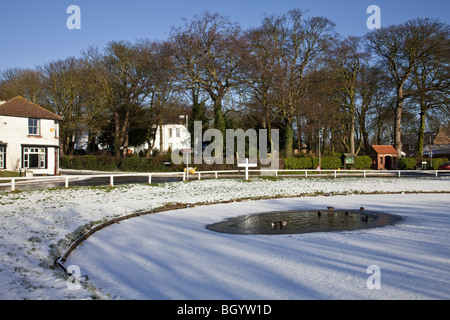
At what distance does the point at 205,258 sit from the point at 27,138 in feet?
124

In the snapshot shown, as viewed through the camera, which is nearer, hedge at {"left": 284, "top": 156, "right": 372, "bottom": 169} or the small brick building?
hedge at {"left": 284, "top": 156, "right": 372, "bottom": 169}

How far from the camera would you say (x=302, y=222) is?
38.3 ft

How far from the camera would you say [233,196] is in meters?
18.9

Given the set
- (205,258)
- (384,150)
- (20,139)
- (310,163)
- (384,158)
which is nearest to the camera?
(205,258)

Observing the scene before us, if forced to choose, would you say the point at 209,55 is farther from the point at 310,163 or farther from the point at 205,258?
the point at 205,258

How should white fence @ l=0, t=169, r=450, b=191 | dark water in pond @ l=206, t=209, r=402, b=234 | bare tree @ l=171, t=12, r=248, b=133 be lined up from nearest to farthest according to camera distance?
dark water in pond @ l=206, t=209, r=402, b=234
white fence @ l=0, t=169, r=450, b=191
bare tree @ l=171, t=12, r=248, b=133

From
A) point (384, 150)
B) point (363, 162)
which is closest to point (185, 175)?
point (363, 162)

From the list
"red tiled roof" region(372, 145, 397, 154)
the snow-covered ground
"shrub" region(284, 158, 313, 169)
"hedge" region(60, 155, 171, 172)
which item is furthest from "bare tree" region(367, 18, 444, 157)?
the snow-covered ground

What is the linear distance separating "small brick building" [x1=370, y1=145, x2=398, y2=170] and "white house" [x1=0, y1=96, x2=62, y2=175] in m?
39.0

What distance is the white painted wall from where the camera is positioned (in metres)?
38.3

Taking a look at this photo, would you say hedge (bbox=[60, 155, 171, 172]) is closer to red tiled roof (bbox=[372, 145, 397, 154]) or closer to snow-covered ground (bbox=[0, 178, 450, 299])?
red tiled roof (bbox=[372, 145, 397, 154])

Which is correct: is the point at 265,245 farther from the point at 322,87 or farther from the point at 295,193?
the point at 322,87

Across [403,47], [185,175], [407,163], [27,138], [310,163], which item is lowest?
[185,175]

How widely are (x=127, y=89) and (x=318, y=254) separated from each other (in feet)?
152
